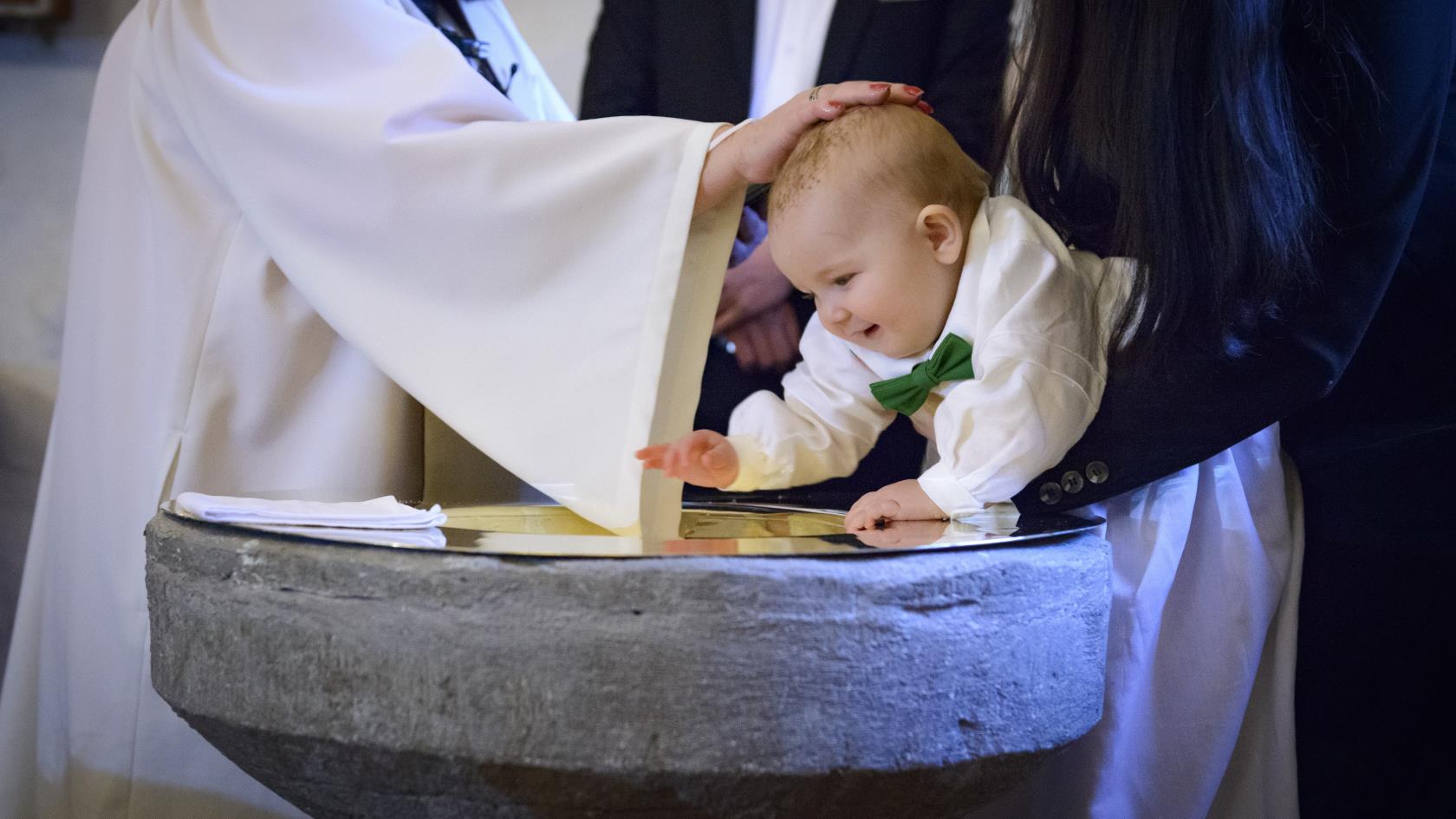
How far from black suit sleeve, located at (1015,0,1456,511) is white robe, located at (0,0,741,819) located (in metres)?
0.50

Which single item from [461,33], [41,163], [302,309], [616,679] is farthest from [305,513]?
[41,163]

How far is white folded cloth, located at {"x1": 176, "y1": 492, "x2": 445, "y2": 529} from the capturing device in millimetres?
960

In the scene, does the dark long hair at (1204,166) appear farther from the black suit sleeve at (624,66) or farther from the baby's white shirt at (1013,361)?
the black suit sleeve at (624,66)

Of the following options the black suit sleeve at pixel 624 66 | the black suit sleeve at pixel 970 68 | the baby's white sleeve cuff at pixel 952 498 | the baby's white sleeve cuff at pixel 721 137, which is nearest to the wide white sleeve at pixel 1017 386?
the baby's white sleeve cuff at pixel 952 498

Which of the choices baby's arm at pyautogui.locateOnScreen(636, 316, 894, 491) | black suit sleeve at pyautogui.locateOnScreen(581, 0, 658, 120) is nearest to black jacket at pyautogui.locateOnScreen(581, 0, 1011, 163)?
black suit sleeve at pyautogui.locateOnScreen(581, 0, 658, 120)

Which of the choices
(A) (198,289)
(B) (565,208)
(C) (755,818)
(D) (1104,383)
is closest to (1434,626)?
(D) (1104,383)

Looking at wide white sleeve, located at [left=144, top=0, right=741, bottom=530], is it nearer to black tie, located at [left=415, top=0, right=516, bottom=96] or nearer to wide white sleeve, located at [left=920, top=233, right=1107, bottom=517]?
wide white sleeve, located at [left=920, top=233, right=1107, bottom=517]

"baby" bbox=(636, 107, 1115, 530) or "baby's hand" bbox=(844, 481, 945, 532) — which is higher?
"baby" bbox=(636, 107, 1115, 530)

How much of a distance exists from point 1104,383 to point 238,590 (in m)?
0.87

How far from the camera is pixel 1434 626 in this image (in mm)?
1224

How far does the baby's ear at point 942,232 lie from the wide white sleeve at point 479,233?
0.22 meters

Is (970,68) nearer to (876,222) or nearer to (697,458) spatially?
(876,222)

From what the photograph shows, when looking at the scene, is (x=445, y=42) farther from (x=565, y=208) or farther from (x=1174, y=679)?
(x=1174, y=679)

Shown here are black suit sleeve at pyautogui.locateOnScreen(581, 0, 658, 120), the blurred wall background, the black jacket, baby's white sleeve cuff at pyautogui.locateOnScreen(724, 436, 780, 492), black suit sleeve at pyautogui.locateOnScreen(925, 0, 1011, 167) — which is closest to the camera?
baby's white sleeve cuff at pyautogui.locateOnScreen(724, 436, 780, 492)
